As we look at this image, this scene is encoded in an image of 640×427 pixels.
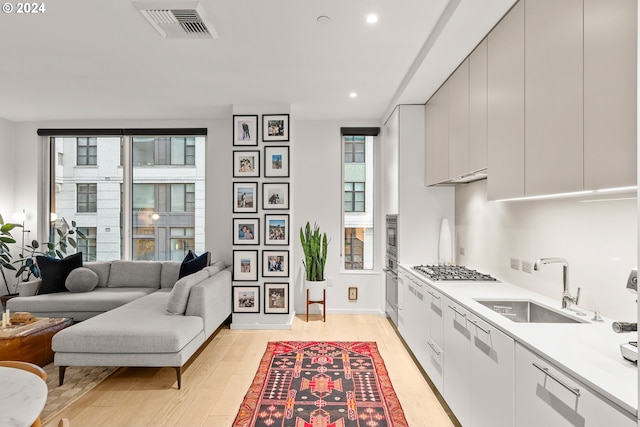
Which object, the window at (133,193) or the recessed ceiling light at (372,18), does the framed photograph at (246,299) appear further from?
the recessed ceiling light at (372,18)

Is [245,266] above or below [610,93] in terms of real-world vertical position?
below

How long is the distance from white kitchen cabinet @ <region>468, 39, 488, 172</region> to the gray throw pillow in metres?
4.42

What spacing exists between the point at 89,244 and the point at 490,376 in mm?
5547

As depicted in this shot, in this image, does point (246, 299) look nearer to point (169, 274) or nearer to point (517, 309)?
point (169, 274)

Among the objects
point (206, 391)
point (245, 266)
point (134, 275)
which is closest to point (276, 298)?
point (245, 266)

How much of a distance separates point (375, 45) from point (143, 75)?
2.25 meters

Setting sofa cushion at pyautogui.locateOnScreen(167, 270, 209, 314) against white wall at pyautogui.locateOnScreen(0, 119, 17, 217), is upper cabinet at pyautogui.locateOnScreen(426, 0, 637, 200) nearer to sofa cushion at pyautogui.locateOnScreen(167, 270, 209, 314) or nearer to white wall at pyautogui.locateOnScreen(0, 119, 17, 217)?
sofa cushion at pyautogui.locateOnScreen(167, 270, 209, 314)

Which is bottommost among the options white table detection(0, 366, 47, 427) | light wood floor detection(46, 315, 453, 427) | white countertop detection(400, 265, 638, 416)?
light wood floor detection(46, 315, 453, 427)

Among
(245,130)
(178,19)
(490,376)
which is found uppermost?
(178,19)

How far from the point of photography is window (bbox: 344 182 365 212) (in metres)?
5.30

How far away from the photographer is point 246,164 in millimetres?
4551

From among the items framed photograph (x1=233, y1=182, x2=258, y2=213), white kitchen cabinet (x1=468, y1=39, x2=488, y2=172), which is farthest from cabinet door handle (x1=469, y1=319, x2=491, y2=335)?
framed photograph (x1=233, y1=182, x2=258, y2=213)

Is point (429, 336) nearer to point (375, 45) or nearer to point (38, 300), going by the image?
point (375, 45)

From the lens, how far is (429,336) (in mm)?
2850
